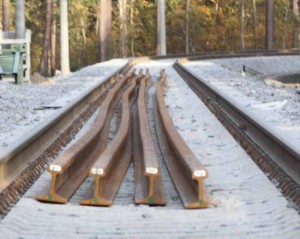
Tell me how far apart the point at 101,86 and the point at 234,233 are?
40.4 ft

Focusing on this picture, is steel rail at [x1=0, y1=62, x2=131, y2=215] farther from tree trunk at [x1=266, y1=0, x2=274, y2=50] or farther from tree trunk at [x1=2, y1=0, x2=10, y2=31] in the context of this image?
tree trunk at [x1=266, y1=0, x2=274, y2=50]

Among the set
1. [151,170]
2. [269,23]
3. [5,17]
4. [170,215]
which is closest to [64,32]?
[5,17]

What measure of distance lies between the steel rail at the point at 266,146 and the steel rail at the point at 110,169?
5.05 ft

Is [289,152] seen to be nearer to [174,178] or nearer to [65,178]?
[174,178]

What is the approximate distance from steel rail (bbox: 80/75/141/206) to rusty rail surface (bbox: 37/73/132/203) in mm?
201

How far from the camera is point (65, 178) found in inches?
253

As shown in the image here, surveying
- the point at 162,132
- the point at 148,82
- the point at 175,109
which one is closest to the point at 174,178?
the point at 162,132

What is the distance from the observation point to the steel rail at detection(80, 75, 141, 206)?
18.9 ft

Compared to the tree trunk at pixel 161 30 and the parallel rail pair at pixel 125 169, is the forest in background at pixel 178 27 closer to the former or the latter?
the tree trunk at pixel 161 30

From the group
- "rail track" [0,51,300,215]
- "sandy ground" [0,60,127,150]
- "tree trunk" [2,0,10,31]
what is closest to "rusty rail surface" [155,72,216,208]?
"rail track" [0,51,300,215]

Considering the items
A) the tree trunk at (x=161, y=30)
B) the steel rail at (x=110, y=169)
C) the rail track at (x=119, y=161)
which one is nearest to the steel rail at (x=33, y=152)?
the rail track at (x=119, y=161)

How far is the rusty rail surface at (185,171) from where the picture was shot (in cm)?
572

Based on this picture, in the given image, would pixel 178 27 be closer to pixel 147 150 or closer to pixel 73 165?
pixel 147 150

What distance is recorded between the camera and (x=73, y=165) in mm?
6836
